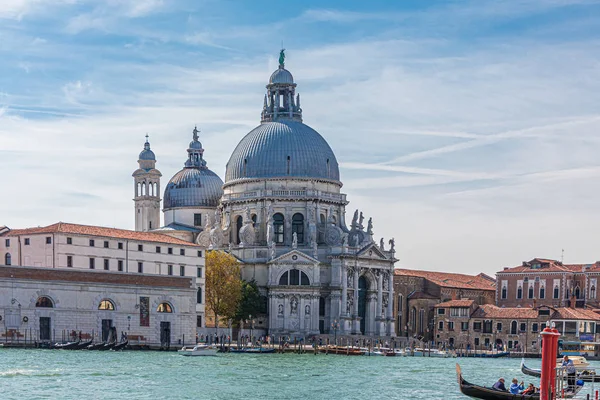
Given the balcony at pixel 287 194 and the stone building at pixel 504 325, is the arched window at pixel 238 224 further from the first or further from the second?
the stone building at pixel 504 325

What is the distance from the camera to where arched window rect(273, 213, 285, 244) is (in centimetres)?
8969

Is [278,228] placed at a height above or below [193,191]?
below

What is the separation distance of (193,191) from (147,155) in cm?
543

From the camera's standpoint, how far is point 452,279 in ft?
345

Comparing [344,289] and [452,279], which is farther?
[452,279]

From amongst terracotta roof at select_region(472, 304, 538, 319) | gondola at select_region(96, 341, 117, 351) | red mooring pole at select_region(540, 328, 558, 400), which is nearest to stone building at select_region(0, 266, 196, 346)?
gondola at select_region(96, 341, 117, 351)

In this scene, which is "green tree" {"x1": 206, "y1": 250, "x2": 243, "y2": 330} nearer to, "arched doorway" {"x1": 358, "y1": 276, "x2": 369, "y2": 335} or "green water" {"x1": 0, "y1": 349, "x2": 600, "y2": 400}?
"arched doorway" {"x1": 358, "y1": 276, "x2": 369, "y2": 335}

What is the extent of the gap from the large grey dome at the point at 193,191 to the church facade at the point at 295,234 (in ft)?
8.43

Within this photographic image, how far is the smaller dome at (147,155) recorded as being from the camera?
99938 mm

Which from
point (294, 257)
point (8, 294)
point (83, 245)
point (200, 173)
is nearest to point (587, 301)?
point (294, 257)

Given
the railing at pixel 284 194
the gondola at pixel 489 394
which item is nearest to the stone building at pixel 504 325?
the railing at pixel 284 194

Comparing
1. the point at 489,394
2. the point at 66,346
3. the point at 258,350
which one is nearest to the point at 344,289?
the point at 258,350

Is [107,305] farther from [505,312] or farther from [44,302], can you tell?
[505,312]

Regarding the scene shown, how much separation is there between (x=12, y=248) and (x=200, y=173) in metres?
31.5
